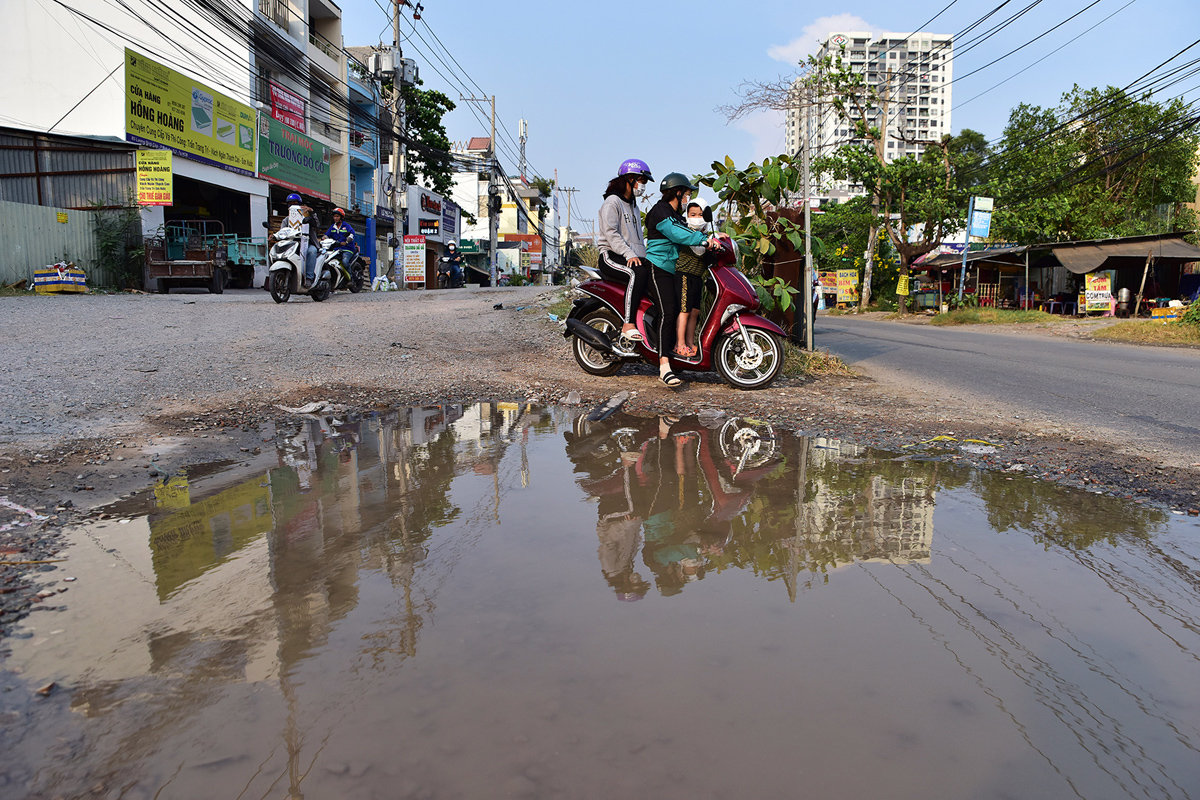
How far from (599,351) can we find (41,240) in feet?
53.1

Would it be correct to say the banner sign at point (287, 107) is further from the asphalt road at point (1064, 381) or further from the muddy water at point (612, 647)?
the muddy water at point (612, 647)

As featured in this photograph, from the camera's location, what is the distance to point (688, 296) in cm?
590

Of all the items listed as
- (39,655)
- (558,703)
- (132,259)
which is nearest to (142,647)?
(39,655)

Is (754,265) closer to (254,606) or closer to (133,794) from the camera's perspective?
(254,606)

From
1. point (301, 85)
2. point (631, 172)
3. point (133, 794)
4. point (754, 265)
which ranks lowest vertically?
point (133, 794)

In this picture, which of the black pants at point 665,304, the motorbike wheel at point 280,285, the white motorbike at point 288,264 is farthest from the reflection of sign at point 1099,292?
the motorbike wheel at point 280,285

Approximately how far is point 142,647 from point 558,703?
1032 mm

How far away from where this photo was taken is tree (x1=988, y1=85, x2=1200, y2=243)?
27.0 metres

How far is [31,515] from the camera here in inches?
107

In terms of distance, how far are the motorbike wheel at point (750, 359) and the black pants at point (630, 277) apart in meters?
0.72

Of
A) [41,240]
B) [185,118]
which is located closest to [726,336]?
[41,240]

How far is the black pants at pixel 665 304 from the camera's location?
5867mm

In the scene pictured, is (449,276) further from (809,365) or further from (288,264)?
(809,365)

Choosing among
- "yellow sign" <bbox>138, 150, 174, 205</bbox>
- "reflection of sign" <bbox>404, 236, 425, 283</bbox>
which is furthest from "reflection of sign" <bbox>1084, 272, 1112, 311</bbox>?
"yellow sign" <bbox>138, 150, 174, 205</bbox>
